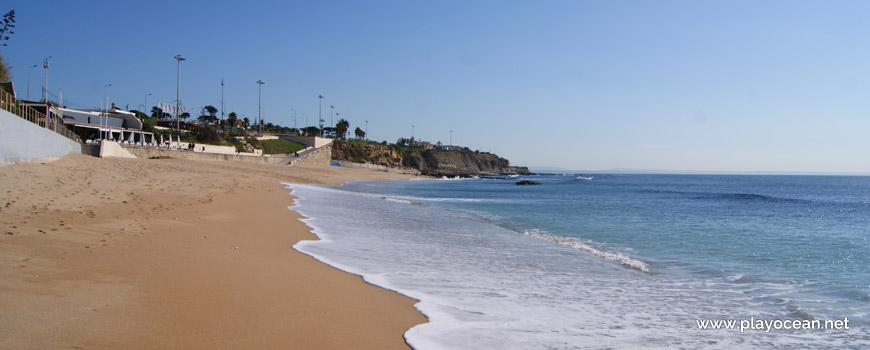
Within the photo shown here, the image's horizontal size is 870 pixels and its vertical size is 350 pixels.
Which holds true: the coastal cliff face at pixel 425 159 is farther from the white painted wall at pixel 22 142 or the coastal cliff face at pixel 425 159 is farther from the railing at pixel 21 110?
the white painted wall at pixel 22 142

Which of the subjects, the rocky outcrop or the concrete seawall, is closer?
the concrete seawall

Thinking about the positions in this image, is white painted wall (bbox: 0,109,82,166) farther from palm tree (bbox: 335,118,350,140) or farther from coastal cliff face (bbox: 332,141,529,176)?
palm tree (bbox: 335,118,350,140)

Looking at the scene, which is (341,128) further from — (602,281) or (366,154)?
(602,281)

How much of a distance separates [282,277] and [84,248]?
2697 millimetres

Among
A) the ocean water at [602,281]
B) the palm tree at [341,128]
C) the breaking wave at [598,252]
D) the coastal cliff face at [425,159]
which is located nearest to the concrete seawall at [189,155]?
the ocean water at [602,281]

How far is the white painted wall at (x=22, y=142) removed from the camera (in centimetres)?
1677

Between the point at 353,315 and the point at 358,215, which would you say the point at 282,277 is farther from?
the point at 358,215

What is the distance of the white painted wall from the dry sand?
8.38 metres

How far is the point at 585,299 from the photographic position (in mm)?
6742

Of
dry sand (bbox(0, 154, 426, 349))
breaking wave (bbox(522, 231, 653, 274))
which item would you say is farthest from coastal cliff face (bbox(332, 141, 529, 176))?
dry sand (bbox(0, 154, 426, 349))

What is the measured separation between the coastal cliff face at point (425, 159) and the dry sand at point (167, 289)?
9576 centimetres

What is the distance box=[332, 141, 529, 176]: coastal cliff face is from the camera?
110 metres

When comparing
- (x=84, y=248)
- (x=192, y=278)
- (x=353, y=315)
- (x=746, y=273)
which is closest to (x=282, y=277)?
(x=192, y=278)

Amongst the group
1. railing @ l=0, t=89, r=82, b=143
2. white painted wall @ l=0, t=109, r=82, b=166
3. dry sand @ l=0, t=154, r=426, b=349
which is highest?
railing @ l=0, t=89, r=82, b=143
